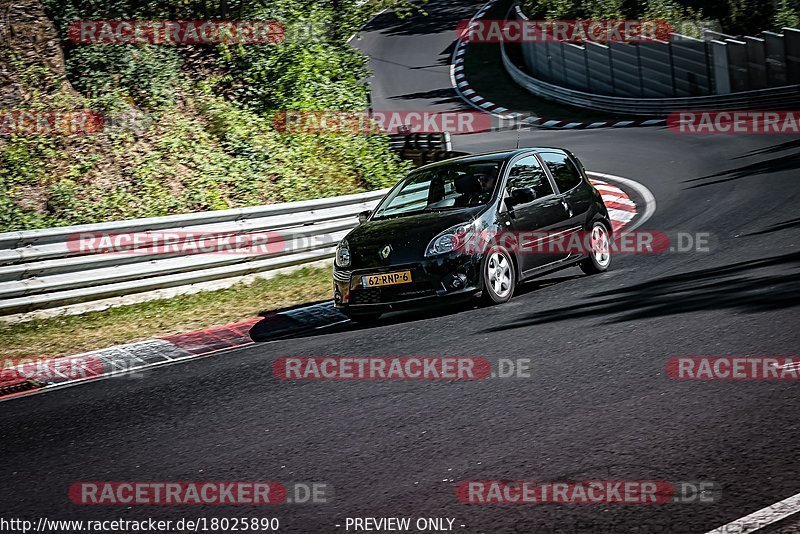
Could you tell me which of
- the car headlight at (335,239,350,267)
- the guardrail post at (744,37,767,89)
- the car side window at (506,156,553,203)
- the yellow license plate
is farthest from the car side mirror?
the guardrail post at (744,37,767,89)

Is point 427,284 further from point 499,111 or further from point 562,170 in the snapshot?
point 499,111

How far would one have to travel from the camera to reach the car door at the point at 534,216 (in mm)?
9758

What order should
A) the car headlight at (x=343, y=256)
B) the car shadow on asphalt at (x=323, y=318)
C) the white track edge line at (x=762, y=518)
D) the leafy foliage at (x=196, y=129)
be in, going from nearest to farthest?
the white track edge line at (x=762, y=518) → the car shadow on asphalt at (x=323, y=318) → the car headlight at (x=343, y=256) → the leafy foliage at (x=196, y=129)

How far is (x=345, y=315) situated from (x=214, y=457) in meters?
4.60

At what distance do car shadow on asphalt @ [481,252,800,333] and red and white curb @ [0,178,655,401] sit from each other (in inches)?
106

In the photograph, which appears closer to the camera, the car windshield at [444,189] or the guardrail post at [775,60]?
the car windshield at [444,189]

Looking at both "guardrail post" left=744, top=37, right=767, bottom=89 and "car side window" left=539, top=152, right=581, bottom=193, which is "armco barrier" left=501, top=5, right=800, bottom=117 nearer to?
"guardrail post" left=744, top=37, right=767, bottom=89

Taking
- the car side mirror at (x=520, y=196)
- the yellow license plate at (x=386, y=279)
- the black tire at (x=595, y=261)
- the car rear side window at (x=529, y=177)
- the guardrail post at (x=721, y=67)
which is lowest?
the black tire at (x=595, y=261)

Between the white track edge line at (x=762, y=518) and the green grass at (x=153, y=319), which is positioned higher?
the white track edge line at (x=762, y=518)

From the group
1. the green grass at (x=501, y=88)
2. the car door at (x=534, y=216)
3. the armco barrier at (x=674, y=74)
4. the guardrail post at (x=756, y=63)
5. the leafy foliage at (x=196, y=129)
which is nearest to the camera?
the car door at (x=534, y=216)

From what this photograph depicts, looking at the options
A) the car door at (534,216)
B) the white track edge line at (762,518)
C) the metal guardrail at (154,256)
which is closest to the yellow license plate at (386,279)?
the car door at (534,216)

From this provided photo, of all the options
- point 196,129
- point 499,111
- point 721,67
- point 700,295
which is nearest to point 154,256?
point 196,129

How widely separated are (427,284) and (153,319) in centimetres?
364

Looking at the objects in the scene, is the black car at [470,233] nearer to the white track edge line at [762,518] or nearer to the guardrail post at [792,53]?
the white track edge line at [762,518]
